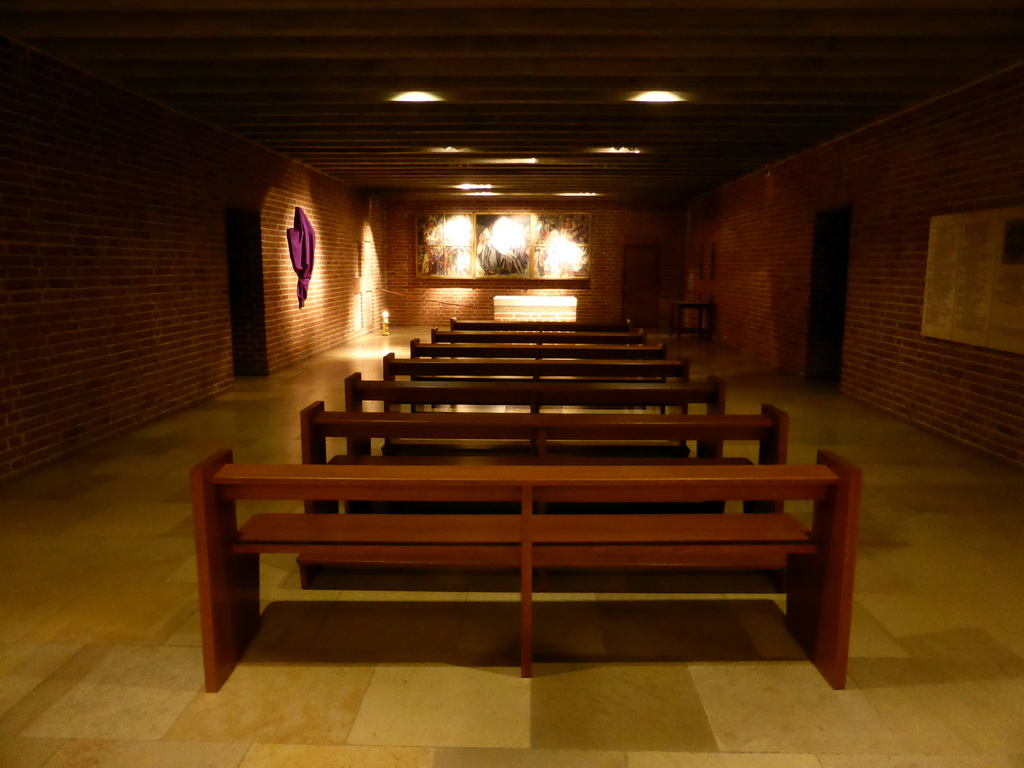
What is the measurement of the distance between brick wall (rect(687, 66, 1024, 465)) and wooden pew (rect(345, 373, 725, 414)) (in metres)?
2.52

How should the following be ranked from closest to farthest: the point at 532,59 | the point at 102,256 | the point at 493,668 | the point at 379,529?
1. the point at 493,668
2. the point at 379,529
3. the point at 532,59
4. the point at 102,256

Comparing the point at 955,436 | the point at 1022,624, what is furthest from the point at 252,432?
the point at 955,436

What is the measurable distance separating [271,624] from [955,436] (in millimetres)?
5495

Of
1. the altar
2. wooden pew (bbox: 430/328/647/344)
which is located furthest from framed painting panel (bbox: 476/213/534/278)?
wooden pew (bbox: 430/328/647/344)

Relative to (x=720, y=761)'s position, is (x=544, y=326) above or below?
above

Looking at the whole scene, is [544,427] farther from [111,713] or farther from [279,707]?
[111,713]

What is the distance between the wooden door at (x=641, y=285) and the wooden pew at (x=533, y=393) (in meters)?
11.9

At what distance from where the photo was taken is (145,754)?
87.6 inches

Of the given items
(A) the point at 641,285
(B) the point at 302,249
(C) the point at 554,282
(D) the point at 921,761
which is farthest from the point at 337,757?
(A) the point at 641,285

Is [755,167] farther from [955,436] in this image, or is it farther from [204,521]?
[204,521]

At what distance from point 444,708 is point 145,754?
90 cm

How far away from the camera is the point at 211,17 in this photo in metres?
4.82

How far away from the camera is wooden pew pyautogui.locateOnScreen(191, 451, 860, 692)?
252cm

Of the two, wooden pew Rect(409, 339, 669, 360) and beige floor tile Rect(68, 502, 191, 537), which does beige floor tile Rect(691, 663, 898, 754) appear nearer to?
beige floor tile Rect(68, 502, 191, 537)
